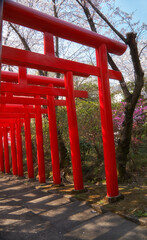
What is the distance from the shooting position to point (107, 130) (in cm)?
483

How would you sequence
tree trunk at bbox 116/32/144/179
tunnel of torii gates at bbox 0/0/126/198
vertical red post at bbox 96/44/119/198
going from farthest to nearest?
tree trunk at bbox 116/32/144/179 < vertical red post at bbox 96/44/119/198 < tunnel of torii gates at bbox 0/0/126/198

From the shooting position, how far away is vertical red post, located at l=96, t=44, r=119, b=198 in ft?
15.6

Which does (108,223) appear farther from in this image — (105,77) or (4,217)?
(105,77)

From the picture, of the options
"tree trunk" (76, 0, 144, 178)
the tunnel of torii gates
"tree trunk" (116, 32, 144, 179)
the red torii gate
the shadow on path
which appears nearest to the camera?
the shadow on path

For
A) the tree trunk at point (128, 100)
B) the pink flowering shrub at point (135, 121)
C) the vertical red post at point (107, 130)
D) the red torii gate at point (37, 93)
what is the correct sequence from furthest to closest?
the pink flowering shrub at point (135, 121)
the red torii gate at point (37, 93)
the tree trunk at point (128, 100)
the vertical red post at point (107, 130)

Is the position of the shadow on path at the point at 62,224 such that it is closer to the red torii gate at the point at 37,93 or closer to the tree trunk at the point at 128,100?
the tree trunk at the point at 128,100

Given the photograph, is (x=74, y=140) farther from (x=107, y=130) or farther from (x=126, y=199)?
(x=126, y=199)

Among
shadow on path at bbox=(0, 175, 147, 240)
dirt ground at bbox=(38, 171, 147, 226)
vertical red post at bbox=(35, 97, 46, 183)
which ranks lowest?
shadow on path at bbox=(0, 175, 147, 240)

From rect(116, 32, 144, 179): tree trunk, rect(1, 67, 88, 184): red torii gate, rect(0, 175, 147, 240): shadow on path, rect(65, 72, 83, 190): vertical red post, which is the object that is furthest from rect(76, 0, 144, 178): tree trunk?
rect(0, 175, 147, 240): shadow on path

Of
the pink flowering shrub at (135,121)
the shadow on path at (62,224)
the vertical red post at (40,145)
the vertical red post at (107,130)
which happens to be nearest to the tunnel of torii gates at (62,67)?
the vertical red post at (107,130)

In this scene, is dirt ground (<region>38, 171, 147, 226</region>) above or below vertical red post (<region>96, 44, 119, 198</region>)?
below

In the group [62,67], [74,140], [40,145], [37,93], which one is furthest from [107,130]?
[40,145]

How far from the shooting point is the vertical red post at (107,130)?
15.6ft

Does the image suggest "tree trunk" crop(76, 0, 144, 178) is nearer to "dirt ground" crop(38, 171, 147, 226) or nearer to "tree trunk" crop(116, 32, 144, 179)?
"tree trunk" crop(116, 32, 144, 179)
